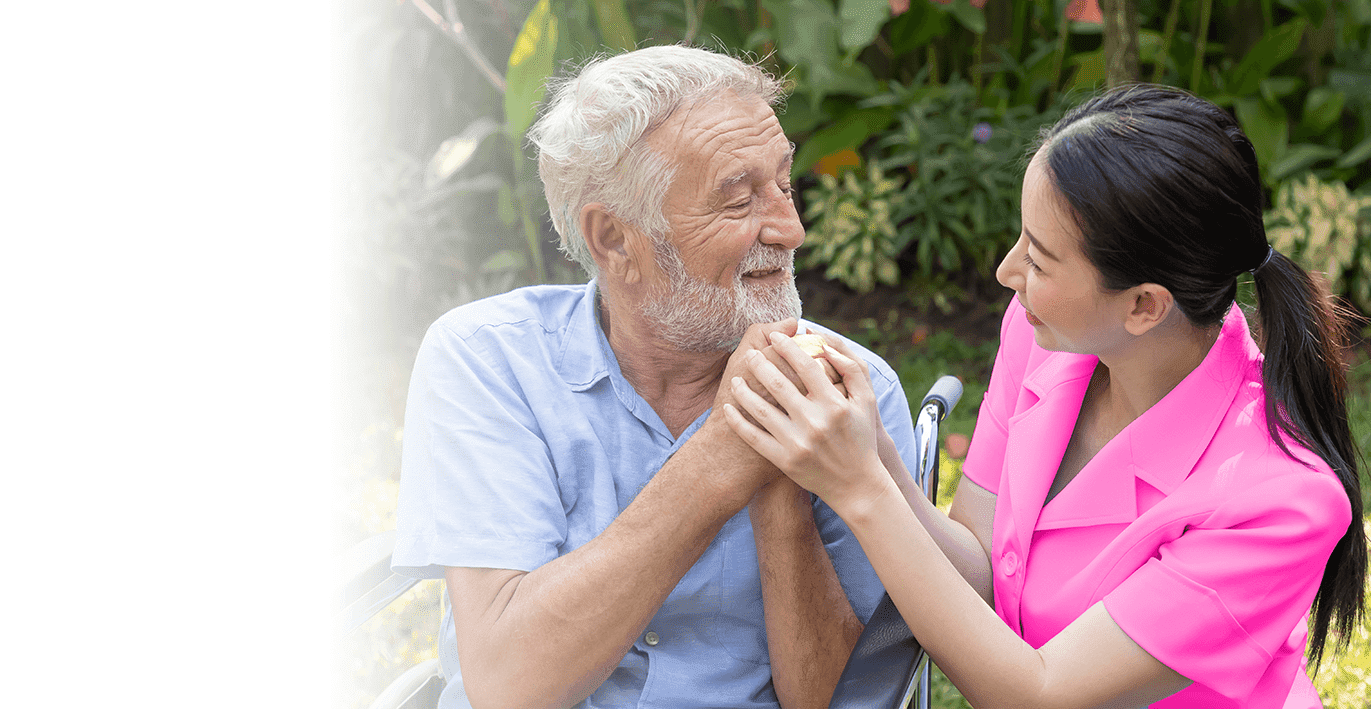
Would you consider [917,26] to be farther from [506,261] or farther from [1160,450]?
[1160,450]

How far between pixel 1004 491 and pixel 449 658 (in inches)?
42.4

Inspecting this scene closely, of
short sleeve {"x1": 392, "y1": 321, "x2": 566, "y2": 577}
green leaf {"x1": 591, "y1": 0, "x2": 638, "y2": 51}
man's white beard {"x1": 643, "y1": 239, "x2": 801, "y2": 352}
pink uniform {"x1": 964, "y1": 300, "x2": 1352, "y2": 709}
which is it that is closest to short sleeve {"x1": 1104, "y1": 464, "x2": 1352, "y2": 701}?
pink uniform {"x1": 964, "y1": 300, "x2": 1352, "y2": 709}

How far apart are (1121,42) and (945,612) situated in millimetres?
3555

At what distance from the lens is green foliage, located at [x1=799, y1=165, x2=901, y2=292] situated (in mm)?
5805

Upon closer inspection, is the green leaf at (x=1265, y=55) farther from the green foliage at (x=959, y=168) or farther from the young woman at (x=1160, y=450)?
the young woman at (x=1160, y=450)

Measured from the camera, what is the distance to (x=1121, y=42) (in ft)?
14.2

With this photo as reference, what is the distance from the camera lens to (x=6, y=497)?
1413mm

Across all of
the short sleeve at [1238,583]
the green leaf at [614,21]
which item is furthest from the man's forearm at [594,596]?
the green leaf at [614,21]

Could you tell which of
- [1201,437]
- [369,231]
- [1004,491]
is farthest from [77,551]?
[369,231]

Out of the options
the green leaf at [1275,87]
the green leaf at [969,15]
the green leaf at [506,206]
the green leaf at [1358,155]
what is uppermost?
the green leaf at [969,15]

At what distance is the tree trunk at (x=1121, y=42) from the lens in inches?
169

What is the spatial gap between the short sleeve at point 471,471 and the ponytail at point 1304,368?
1.16 m

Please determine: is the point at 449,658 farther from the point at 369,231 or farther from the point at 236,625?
the point at 369,231

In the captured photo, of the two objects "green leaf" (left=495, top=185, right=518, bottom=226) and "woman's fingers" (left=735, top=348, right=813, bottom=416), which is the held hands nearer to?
"woman's fingers" (left=735, top=348, right=813, bottom=416)
